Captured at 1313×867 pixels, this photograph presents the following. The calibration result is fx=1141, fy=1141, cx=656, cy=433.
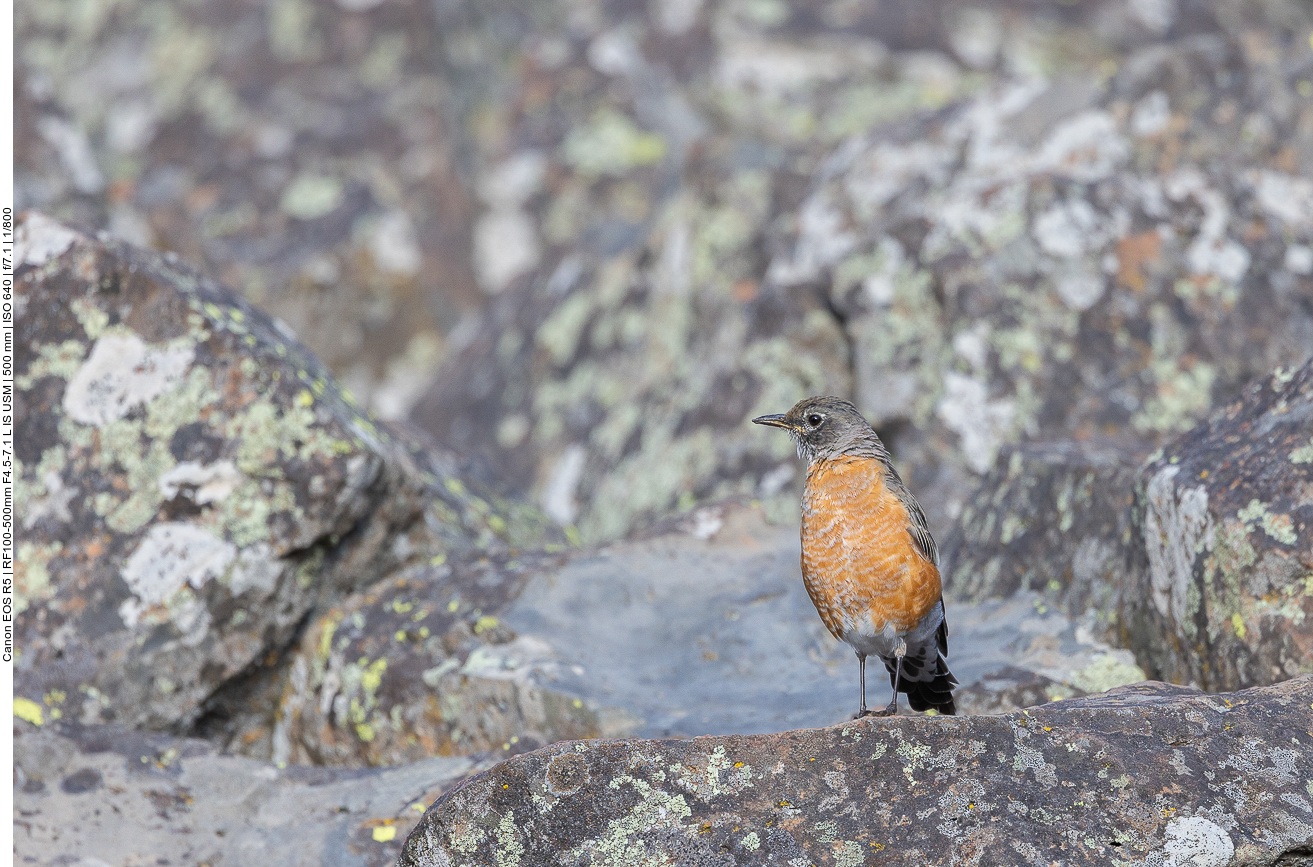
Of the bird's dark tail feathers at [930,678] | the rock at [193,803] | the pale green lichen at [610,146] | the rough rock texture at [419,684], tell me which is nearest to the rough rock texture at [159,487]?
the rough rock texture at [419,684]

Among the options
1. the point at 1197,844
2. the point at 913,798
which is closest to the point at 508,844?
the point at 913,798

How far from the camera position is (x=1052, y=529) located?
6.36 metres

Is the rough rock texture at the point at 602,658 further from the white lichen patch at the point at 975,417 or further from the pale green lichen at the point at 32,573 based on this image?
the white lichen patch at the point at 975,417

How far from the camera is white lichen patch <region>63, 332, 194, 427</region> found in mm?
6500

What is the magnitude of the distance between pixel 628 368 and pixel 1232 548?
262 inches

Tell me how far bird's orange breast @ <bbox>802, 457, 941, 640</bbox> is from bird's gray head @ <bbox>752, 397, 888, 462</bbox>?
0.77ft

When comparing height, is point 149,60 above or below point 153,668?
above

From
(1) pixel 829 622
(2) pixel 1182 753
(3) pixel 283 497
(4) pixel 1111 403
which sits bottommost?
(2) pixel 1182 753

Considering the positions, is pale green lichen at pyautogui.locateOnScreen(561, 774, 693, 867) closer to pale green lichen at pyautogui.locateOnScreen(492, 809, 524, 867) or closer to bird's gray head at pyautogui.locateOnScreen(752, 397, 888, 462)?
pale green lichen at pyautogui.locateOnScreen(492, 809, 524, 867)

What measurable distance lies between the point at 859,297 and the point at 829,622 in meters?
4.29

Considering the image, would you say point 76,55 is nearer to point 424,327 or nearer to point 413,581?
point 424,327

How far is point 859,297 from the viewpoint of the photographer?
353 inches

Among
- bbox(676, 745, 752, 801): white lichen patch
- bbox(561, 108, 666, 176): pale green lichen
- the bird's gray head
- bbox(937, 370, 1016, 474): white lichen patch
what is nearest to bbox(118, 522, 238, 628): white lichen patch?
the bird's gray head

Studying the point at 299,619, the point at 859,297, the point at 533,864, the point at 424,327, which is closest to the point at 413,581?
the point at 299,619
